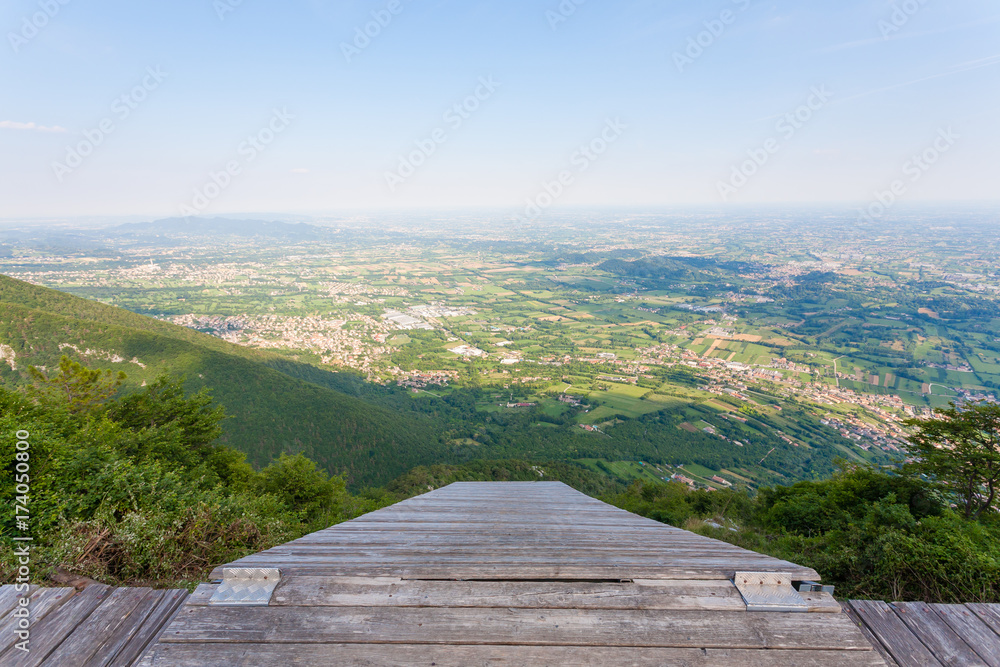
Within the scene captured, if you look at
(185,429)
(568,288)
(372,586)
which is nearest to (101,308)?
(185,429)

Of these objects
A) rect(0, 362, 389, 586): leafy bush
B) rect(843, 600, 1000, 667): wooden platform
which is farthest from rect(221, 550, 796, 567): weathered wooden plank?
rect(0, 362, 389, 586): leafy bush

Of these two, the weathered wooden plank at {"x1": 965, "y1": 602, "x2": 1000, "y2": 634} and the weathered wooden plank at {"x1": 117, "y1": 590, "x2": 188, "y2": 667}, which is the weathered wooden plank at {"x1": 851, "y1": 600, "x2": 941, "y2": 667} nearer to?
the weathered wooden plank at {"x1": 965, "y1": 602, "x2": 1000, "y2": 634}

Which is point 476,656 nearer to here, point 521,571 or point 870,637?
point 521,571

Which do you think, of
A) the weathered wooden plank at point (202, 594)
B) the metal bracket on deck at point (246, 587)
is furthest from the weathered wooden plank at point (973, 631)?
the weathered wooden plank at point (202, 594)

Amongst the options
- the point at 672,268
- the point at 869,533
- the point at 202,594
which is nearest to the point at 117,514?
the point at 202,594

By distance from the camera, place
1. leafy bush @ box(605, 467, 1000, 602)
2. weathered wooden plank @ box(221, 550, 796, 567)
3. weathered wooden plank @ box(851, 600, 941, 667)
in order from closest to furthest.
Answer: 1. weathered wooden plank @ box(851, 600, 941, 667)
2. weathered wooden plank @ box(221, 550, 796, 567)
3. leafy bush @ box(605, 467, 1000, 602)

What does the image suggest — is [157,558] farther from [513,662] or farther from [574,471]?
[574,471]
